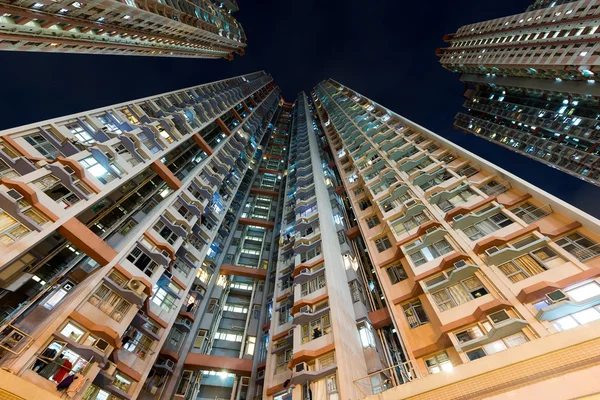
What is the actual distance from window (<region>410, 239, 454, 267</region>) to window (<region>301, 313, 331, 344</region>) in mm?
7727

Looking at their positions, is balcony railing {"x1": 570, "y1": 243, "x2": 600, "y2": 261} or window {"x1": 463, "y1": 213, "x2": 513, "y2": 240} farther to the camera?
window {"x1": 463, "y1": 213, "x2": 513, "y2": 240}

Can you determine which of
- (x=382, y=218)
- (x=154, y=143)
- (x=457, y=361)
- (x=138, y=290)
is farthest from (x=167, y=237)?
(x=457, y=361)

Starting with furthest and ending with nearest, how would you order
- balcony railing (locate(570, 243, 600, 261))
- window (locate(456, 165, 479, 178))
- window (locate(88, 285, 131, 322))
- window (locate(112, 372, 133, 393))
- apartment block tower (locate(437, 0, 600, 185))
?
1. apartment block tower (locate(437, 0, 600, 185))
2. window (locate(456, 165, 479, 178))
3. window (locate(88, 285, 131, 322))
4. window (locate(112, 372, 133, 393))
5. balcony railing (locate(570, 243, 600, 261))

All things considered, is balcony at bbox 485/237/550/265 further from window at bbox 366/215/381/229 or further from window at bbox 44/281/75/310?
window at bbox 44/281/75/310

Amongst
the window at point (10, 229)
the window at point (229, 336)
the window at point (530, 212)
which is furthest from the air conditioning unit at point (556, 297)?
the window at point (10, 229)

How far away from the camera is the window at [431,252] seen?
19.7 m

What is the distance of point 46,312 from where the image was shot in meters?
16.7

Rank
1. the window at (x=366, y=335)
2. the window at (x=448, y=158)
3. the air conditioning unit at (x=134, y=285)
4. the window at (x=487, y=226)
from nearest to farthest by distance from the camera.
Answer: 1. the window at (x=487, y=226)
2. the air conditioning unit at (x=134, y=285)
3. the window at (x=366, y=335)
4. the window at (x=448, y=158)

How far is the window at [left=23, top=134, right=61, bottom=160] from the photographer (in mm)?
20205

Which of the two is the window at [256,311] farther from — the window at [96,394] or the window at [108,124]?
the window at [108,124]

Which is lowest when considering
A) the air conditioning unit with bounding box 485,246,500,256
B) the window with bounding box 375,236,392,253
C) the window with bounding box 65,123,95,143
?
the air conditioning unit with bounding box 485,246,500,256

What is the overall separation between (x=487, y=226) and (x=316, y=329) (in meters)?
14.1

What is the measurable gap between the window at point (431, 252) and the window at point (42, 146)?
2842 cm

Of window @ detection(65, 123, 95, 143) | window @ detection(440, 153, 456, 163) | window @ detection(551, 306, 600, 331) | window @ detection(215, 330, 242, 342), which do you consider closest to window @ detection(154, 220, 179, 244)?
window @ detection(65, 123, 95, 143)
